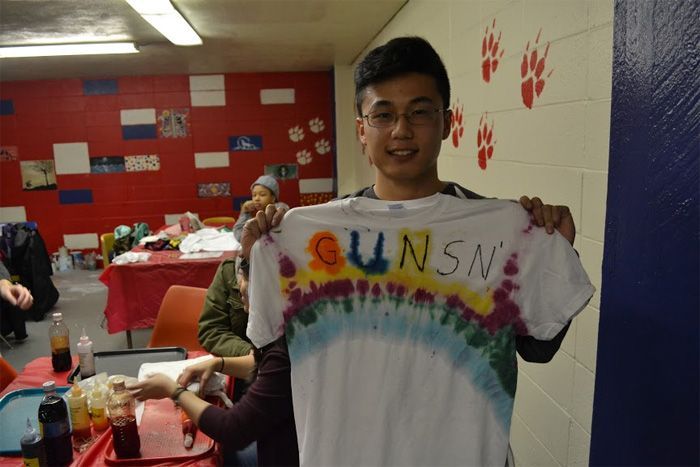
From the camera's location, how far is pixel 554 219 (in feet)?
3.71

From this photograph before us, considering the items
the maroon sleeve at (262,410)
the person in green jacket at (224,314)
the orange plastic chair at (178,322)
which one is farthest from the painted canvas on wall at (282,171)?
the maroon sleeve at (262,410)

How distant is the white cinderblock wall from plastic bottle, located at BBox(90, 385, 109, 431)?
1529mm

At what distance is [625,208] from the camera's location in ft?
4.29

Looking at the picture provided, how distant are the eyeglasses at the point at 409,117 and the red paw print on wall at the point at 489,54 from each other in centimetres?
118

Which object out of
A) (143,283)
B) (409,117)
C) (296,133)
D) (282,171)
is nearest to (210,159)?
(282,171)

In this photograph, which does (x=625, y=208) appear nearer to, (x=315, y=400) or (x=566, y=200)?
(x=566, y=200)

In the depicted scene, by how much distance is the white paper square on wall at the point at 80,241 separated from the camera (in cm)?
733

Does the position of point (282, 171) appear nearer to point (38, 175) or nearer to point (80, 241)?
point (80, 241)

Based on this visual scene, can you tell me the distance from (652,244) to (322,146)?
6.52 m

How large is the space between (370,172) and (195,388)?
4.06 meters

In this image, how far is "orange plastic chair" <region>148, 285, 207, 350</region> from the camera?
106 inches

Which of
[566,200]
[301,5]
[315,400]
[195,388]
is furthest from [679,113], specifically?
[301,5]

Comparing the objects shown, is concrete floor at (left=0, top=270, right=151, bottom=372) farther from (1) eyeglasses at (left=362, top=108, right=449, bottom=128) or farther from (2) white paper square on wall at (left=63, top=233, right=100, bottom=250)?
(1) eyeglasses at (left=362, top=108, right=449, bottom=128)

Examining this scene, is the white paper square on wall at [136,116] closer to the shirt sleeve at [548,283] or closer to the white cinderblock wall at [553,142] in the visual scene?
the white cinderblock wall at [553,142]
